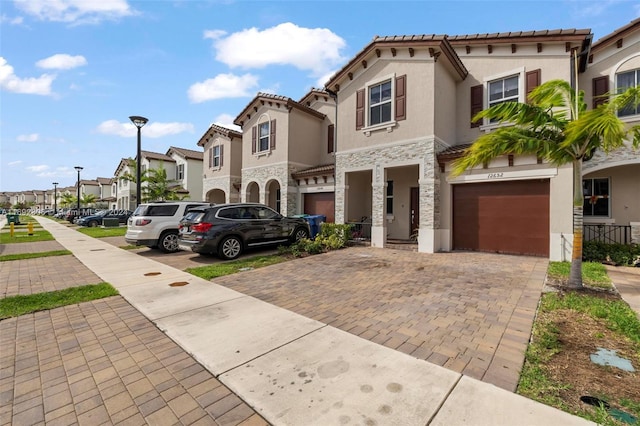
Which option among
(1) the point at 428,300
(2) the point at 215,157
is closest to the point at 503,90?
(1) the point at 428,300

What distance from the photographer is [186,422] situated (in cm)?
243

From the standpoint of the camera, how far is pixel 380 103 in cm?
1280

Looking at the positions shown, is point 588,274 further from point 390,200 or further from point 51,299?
Result: point 51,299

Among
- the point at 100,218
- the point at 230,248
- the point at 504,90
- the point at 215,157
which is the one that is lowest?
the point at 230,248

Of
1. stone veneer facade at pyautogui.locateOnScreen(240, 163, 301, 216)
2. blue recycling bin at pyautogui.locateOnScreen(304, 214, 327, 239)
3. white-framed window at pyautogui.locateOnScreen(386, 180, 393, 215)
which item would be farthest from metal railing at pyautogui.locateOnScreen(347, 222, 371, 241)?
stone veneer facade at pyautogui.locateOnScreen(240, 163, 301, 216)

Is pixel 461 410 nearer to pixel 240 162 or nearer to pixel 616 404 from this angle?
pixel 616 404

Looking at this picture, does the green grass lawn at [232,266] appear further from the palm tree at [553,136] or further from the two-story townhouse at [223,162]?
the two-story townhouse at [223,162]

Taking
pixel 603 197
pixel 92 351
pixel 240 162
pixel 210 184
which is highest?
pixel 240 162

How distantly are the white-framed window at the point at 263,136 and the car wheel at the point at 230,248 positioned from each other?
30.3 ft

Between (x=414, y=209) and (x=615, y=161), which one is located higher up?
(x=615, y=161)

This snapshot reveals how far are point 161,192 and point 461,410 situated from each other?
1023 inches

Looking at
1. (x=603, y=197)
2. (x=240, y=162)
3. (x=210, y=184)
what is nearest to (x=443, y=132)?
(x=603, y=197)

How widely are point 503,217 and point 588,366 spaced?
826cm

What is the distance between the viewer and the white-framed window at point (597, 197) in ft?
35.6
